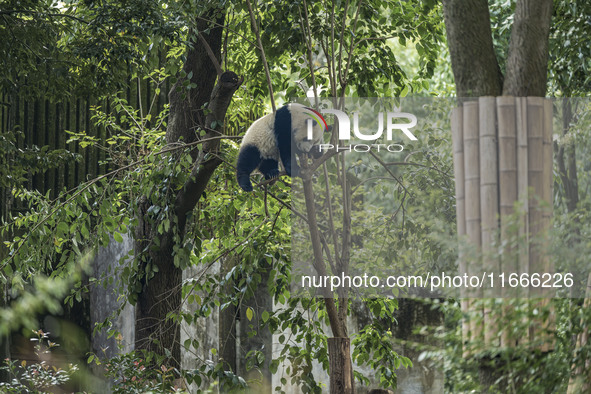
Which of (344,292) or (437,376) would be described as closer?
(344,292)

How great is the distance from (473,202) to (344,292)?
3.20 feet

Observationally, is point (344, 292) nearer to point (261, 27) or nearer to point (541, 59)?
point (541, 59)

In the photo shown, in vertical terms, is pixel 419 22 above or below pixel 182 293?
above

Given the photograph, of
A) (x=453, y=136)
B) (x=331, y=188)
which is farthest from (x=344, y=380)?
(x=453, y=136)

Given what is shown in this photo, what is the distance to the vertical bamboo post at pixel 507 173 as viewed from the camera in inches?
120

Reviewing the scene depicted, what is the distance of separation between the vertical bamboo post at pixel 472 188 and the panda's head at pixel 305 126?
864 millimetres

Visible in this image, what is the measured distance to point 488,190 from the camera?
3088 millimetres

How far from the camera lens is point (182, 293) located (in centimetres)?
538

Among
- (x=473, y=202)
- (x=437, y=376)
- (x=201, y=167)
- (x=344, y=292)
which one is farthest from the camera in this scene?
(x=437, y=376)

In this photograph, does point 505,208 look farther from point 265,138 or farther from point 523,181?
point 265,138

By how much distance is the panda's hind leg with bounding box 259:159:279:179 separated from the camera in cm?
480

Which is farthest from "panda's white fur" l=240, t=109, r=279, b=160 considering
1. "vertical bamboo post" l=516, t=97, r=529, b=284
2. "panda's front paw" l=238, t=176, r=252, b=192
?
"vertical bamboo post" l=516, t=97, r=529, b=284

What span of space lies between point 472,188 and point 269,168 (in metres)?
1.92

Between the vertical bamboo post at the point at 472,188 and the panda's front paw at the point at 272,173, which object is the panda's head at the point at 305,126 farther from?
the vertical bamboo post at the point at 472,188
